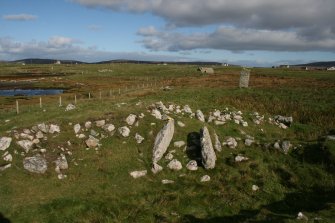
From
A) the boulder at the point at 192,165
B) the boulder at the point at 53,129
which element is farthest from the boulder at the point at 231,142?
the boulder at the point at 53,129

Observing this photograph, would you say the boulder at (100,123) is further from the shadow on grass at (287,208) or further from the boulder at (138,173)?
the shadow on grass at (287,208)

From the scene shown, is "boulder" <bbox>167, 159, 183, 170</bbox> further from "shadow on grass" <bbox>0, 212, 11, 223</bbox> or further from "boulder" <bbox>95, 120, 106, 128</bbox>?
"shadow on grass" <bbox>0, 212, 11, 223</bbox>

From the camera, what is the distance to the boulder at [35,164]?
22.6 m

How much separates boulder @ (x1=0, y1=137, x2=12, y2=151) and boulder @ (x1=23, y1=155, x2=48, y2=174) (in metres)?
2.03

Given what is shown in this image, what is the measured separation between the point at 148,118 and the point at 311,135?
13.8 m

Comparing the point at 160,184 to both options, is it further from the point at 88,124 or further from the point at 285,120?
the point at 285,120

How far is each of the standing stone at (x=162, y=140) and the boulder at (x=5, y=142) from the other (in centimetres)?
943

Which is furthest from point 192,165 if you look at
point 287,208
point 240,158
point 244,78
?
point 244,78

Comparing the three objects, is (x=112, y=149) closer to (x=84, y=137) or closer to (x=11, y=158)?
(x=84, y=137)

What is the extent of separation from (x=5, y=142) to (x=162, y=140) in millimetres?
10163


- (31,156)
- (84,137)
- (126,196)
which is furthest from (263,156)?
(31,156)

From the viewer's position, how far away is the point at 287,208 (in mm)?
19531

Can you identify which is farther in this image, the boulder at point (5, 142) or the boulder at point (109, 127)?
the boulder at point (109, 127)

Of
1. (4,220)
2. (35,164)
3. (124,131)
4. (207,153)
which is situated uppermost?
(124,131)
